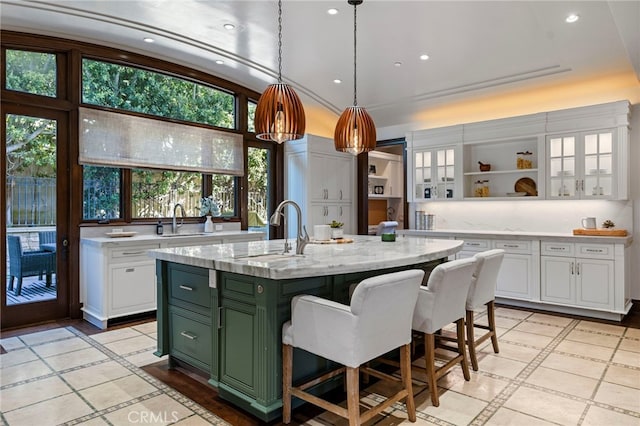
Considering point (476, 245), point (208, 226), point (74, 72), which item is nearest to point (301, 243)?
point (208, 226)

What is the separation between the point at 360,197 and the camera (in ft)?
24.2

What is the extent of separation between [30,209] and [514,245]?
5676 millimetres

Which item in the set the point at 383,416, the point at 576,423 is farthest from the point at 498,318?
the point at 383,416

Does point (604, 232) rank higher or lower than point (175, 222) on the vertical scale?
lower

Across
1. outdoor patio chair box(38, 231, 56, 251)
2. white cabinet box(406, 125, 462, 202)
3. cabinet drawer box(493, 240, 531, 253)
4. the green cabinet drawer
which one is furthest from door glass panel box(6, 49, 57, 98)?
cabinet drawer box(493, 240, 531, 253)

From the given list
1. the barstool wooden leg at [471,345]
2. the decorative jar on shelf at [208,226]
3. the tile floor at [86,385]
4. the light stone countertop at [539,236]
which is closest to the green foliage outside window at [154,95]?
the decorative jar on shelf at [208,226]

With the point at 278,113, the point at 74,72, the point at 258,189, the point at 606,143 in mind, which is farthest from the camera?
the point at 258,189

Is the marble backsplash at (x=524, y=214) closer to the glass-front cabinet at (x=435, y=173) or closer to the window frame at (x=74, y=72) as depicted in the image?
the glass-front cabinet at (x=435, y=173)

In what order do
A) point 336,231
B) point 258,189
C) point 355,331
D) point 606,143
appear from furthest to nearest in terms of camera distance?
point 258,189
point 606,143
point 336,231
point 355,331

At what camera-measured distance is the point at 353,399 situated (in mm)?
2041

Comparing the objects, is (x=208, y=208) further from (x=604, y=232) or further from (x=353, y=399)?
(x=604, y=232)

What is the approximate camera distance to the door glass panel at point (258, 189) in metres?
6.43

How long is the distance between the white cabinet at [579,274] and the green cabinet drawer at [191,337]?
161 inches

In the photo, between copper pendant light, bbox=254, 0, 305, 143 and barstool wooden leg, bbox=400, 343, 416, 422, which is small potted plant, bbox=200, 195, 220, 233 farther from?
barstool wooden leg, bbox=400, 343, 416, 422
